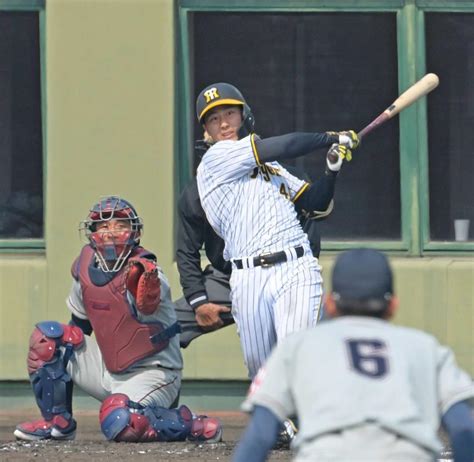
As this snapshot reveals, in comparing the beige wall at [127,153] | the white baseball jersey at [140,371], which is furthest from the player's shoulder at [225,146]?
the beige wall at [127,153]

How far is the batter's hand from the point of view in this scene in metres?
7.56

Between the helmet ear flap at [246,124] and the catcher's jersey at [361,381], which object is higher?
the helmet ear flap at [246,124]

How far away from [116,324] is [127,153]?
193 centimetres

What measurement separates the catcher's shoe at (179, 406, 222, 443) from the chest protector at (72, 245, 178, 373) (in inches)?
14.3

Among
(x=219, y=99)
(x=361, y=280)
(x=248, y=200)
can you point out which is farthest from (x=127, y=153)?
(x=361, y=280)

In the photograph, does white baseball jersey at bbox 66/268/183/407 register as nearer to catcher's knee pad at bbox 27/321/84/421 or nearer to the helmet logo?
catcher's knee pad at bbox 27/321/84/421

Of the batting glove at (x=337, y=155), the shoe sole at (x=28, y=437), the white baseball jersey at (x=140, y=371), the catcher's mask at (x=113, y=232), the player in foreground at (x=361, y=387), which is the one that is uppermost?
the batting glove at (x=337, y=155)

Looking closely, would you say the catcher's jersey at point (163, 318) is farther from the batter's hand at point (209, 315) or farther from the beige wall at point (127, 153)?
the beige wall at point (127, 153)

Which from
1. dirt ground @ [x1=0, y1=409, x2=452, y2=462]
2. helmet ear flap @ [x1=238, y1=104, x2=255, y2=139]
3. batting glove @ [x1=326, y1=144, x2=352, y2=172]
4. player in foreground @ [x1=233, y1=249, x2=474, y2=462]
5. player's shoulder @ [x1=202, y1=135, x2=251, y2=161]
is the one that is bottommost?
dirt ground @ [x1=0, y1=409, x2=452, y2=462]

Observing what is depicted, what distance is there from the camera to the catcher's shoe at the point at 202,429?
24.8ft

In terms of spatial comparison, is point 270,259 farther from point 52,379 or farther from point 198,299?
point 52,379

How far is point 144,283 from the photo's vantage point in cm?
720

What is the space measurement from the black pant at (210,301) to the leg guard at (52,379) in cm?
60

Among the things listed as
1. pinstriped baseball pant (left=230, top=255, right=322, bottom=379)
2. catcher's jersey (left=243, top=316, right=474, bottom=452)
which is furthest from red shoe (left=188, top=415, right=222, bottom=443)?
catcher's jersey (left=243, top=316, right=474, bottom=452)
